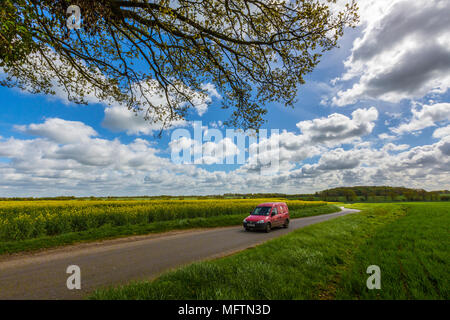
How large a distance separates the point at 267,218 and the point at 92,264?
1097 centimetres

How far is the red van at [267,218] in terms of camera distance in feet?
46.3

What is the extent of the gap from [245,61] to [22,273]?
10.3 meters

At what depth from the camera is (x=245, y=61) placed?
305 inches

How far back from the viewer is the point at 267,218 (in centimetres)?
1448

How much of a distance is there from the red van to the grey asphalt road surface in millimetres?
4314

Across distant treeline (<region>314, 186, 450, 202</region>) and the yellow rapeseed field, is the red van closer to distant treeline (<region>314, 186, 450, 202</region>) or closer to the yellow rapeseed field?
the yellow rapeseed field

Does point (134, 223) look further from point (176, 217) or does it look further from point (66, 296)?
point (66, 296)

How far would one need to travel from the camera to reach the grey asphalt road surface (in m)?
4.80

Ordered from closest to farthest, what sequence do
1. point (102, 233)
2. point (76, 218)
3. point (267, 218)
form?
point (102, 233) < point (76, 218) < point (267, 218)

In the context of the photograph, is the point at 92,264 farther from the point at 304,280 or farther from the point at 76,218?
the point at 76,218

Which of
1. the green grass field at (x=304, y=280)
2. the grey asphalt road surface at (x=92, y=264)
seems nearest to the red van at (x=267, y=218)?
the grey asphalt road surface at (x=92, y=264)

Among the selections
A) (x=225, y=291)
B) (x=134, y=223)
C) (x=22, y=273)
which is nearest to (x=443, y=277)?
(x=225, y=291)

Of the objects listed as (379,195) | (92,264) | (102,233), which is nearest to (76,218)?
(102,233)

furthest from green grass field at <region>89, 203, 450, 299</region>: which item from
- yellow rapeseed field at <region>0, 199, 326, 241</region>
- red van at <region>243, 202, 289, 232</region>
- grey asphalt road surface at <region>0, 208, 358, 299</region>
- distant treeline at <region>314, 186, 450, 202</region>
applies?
distant treeline at <region>314, 186, 450, 202</region>
